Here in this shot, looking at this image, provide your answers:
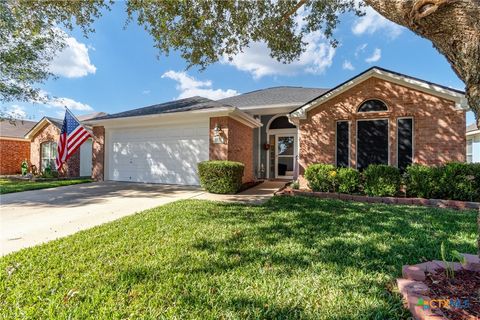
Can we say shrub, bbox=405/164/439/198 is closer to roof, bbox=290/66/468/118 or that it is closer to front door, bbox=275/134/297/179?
roof, bbox=290/66/468/118

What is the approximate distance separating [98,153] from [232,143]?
25.0 feet

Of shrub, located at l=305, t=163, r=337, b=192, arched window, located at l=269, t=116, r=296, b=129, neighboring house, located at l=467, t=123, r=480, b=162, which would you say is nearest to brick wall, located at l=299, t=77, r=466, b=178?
shrub, located at l=305, t=163, r=337, b=192

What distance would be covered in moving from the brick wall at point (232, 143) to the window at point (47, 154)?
14.2 metres

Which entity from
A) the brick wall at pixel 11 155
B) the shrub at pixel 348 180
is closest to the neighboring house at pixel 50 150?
the brick wall at pixel 11 155

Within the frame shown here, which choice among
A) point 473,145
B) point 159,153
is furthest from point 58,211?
point 473,145

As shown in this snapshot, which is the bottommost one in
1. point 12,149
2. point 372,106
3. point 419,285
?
point 419,285

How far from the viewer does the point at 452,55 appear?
2160 mm

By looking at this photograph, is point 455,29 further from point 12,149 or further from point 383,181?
point 12,149

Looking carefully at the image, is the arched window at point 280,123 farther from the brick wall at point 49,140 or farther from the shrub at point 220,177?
the brick wall at point 49,140

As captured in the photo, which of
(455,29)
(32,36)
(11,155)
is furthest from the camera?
(11,155)

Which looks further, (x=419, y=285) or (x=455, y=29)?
(x=419, y=285)

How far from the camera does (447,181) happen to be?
22.1 ft

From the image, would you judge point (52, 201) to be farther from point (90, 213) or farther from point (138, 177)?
point (138, 177)

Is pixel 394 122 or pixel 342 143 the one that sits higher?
pixel 394 122
